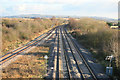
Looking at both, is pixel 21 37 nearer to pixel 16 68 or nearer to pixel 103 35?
pixel 16 68

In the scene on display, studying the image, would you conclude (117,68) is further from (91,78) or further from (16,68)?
(16,68)

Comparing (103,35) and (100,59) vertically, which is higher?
(103,35)

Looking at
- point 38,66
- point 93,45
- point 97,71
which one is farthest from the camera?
point 93,45

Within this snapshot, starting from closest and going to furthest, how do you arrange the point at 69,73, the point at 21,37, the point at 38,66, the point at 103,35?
the point at 69,73 → the point at 38,66 → the point at 103,35 → the point at 21,37

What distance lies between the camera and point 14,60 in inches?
522

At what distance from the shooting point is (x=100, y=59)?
13.9 metres

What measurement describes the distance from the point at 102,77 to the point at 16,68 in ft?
26.6

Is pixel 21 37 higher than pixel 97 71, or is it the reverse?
pixel 21 37

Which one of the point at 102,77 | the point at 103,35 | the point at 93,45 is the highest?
the point at 103,35

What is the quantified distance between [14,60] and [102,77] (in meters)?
9.64

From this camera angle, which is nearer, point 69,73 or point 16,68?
point 69,73

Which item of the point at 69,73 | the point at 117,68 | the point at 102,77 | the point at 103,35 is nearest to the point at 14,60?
the point at 69,73

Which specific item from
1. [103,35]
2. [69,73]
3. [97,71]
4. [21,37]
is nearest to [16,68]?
[69,73]

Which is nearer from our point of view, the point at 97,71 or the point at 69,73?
the point at 69,73
